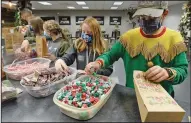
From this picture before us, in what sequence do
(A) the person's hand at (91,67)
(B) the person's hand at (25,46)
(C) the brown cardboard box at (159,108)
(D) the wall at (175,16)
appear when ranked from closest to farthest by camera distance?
1. (C) the brown cardboard box at (159,108)
2. (A) the person's hand at (91,67)
3. (B) the person's hand at (25,46)
4. (D) the wall at (175,16)

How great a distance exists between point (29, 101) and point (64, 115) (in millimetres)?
267

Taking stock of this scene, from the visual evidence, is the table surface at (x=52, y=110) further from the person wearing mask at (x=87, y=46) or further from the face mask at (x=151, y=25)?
the person wearing mask at (x=87, y=46)

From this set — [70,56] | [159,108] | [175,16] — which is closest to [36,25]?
[70,56]

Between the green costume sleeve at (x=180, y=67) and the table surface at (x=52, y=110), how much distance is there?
139 mm

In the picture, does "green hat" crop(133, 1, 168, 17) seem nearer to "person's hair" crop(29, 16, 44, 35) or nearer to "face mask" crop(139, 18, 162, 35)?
"face mask" crop(139, 18, 162, 35)

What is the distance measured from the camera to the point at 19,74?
1243mm

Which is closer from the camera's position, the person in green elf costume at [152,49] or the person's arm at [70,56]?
the person in green elf costume at [152,49]

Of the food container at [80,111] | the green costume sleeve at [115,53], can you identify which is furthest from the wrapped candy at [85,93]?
the green costume sleeve at [115,53]

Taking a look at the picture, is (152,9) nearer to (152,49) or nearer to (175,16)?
(152,49)

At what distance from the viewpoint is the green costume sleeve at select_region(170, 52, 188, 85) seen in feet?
3.12

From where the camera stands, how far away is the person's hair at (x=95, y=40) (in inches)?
61.6

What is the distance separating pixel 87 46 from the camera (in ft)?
5.46

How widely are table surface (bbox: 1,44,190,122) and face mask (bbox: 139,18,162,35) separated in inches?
16.6

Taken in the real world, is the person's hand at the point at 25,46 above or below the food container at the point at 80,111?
above
